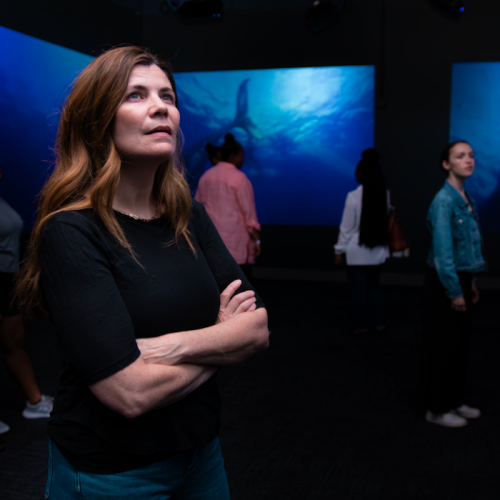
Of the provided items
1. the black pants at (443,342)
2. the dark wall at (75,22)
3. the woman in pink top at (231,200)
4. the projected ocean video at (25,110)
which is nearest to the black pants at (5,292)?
the woman in pink top at (231,200)

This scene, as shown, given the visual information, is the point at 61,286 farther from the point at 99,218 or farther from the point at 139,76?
the point at 139,76

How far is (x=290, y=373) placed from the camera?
4.05 m

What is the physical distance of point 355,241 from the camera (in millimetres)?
4781

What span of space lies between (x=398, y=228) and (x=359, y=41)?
170 inches

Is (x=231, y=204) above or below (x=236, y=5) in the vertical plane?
below

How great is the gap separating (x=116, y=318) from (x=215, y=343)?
0.86ft

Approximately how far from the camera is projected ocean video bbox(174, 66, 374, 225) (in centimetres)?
825

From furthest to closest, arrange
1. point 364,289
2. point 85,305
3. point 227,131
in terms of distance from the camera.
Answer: point 227,131
point 364,289
point 85,305

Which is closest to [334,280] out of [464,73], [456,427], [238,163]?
[464,73]

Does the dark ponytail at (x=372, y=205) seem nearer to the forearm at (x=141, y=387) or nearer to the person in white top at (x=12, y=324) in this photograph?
the person in white top at (x=12, y=324)

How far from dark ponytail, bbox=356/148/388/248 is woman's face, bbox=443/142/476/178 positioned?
156 cm

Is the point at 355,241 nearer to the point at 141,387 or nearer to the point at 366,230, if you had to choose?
the point at 366,230

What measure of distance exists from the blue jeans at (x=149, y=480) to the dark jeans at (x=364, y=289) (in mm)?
3820

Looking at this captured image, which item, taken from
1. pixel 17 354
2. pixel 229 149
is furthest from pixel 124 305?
pixel 229 149
